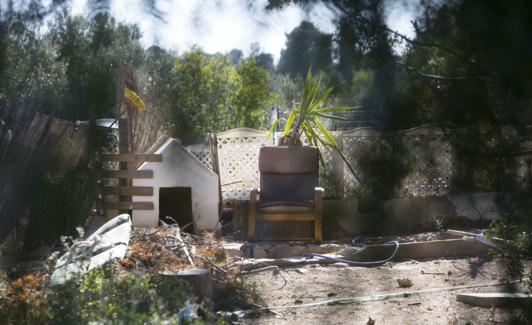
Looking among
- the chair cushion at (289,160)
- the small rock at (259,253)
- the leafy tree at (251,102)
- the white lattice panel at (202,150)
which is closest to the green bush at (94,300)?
the small rock at (259,253)

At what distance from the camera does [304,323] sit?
11.2 feet

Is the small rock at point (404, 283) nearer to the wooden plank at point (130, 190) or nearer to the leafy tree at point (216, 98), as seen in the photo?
the leafy tree at point (216, 98)

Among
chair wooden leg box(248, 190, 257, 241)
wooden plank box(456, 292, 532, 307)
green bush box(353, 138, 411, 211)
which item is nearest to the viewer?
green bush box(353, 138, 411, 211)

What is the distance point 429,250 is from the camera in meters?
5.63

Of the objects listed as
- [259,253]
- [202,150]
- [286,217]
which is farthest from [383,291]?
[202,150]

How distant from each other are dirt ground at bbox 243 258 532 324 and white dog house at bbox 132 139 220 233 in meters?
2.79

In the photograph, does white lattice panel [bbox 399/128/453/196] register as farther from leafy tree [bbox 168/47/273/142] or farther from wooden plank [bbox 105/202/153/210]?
wooden plank [bbox 105/202/153/210]

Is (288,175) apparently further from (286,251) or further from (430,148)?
(430,148)

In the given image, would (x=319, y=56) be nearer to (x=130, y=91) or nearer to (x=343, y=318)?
(x=343, y=318)

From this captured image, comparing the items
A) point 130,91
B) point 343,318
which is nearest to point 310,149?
point 130,91

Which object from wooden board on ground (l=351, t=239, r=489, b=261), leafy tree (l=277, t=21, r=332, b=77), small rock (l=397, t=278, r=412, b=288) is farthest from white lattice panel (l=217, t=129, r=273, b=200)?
leafy tree (l=277, t=21, r=332, b=77)

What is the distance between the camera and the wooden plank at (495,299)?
3.14 meters

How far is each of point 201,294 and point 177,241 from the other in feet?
4.73

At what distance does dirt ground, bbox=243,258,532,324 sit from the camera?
11.1 ft
